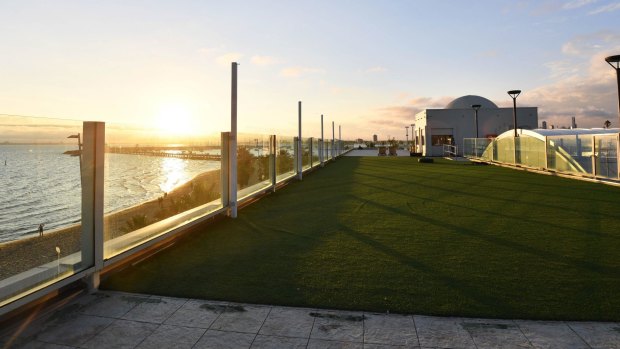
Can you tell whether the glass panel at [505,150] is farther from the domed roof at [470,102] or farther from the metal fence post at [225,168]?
the domed roof at [470,102]

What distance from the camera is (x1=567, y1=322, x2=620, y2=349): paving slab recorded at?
254 cm

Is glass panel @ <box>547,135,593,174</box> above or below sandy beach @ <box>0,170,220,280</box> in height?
above

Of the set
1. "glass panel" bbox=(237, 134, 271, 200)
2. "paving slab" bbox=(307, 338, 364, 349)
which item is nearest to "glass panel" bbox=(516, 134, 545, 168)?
"glass panel" bbox=(237, 134, 271, 200)

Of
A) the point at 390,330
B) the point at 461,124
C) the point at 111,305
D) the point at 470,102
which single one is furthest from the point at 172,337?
the point at 470,102

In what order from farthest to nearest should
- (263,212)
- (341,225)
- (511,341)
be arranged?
(263,212) < (341,225) < (511,341)

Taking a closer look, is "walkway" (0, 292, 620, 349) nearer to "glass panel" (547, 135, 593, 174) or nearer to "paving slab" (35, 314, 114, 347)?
"paving slab" (35, 314, 114, 347)

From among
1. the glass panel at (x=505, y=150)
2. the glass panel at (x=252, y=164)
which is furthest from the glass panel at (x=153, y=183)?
the glass panel at (x=505, y=150)

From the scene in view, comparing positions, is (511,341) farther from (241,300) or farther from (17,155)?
(17,155)

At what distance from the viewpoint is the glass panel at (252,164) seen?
8.06m

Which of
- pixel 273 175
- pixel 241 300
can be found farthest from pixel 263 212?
pixel 241 300

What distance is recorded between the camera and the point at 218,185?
7.09m

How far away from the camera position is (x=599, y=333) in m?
2.69

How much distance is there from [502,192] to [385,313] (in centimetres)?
871

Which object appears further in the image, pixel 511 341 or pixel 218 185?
pixel 218 185
